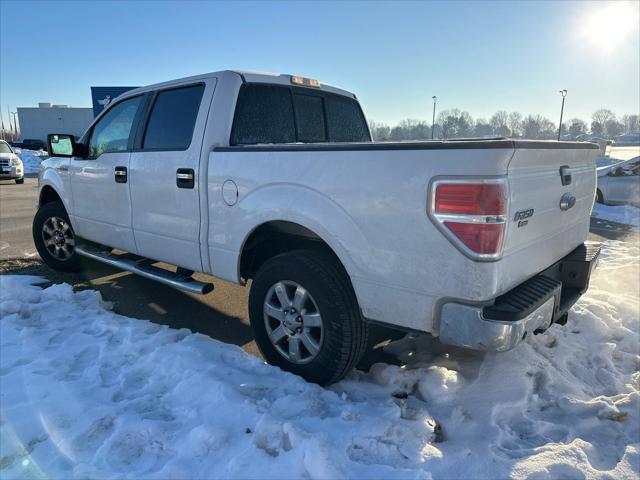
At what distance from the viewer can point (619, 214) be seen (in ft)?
36.2

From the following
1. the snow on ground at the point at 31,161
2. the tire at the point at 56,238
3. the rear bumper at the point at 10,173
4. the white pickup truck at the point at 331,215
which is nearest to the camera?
the white pickup truck at the point at 331,215

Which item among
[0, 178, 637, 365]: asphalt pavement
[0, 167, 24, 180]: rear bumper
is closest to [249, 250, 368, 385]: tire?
[0, 178, 637, 365]: asphalt pavement

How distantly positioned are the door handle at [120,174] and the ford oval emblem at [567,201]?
371cm

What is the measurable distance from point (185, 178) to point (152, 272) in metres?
1.05

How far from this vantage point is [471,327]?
7.80 feet

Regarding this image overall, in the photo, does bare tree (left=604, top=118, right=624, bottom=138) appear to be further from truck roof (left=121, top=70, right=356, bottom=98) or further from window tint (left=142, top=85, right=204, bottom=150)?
window tint (left=142, top=85, right=204, bottom=150)

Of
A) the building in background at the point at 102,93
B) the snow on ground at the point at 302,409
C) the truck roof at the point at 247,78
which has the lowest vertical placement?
the snow on ground at the point at 302,409

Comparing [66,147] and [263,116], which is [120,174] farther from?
[263,116]

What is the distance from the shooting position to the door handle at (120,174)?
442cm

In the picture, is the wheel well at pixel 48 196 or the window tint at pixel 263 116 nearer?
the window tint at pixel 263 116

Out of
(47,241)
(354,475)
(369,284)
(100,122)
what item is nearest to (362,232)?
(369,284)

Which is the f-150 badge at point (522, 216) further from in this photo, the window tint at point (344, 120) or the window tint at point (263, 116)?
the window tint at point (344, 120)

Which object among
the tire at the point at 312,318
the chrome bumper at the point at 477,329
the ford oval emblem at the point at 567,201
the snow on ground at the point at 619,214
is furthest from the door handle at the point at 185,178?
the snow on ground at the point at 619,214

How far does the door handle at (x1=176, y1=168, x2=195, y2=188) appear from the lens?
3.69 metres
